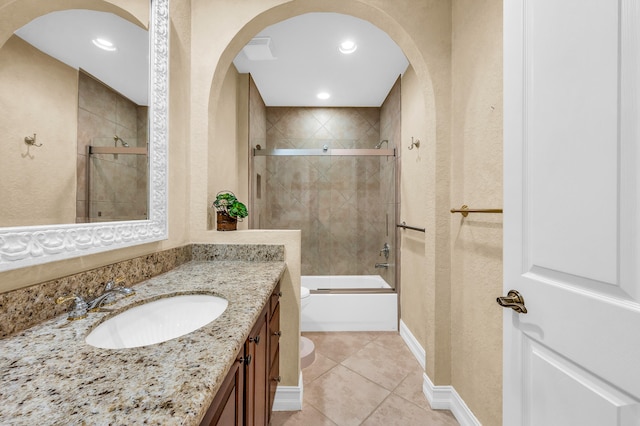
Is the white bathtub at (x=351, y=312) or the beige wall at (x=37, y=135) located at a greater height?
the beige wall at (x=37, y=135)

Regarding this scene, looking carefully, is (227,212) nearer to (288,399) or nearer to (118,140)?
(118,140)

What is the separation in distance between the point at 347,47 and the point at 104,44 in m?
1.78

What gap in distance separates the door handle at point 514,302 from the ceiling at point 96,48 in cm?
149

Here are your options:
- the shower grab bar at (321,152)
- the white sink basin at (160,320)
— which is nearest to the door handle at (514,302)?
the white sink basin at (160,320)

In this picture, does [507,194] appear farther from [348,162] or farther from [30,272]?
[348,162]

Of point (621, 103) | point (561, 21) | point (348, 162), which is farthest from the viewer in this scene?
point (348, 162)

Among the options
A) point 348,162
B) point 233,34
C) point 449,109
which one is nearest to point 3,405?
point 233,34

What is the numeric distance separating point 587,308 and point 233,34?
6.29 ft

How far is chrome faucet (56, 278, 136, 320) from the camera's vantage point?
29.1 inches

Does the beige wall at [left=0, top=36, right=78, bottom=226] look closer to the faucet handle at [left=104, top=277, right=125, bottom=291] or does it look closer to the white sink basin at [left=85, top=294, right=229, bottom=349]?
the faucet handle at [left=104, top=277, right=125, bottom=291]

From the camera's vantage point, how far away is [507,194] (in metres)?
0.88

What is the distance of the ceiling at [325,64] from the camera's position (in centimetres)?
198

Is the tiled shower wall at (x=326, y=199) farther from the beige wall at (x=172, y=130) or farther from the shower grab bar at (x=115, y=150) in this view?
the shower grab bar at (x=115, y=150)

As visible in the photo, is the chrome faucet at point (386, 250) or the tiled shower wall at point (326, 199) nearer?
the chrome faucet at point (386, 250)
